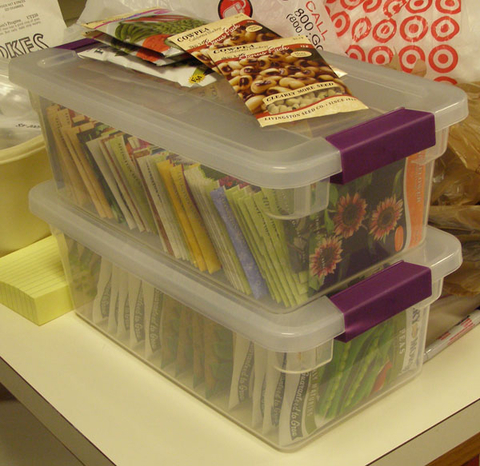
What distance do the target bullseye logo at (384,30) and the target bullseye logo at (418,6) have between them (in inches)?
1.0

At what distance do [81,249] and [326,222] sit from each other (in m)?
0.37

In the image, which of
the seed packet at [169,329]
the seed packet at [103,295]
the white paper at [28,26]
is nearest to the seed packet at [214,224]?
the seed packet at [169,329]

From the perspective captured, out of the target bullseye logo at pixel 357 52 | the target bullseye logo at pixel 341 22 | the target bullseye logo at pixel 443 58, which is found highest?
the target bullseye logo at pixel 341 22

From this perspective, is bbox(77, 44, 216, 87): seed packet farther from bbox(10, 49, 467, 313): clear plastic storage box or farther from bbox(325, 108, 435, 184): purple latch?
bbox(325, 108, 435, 184): purple latch

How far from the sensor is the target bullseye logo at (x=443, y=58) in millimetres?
864

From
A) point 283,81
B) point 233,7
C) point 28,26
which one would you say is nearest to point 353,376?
point 283,81

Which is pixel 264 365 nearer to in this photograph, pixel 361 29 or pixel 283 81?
pixel 283 81

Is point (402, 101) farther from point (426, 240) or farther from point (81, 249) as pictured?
point (81, 249)

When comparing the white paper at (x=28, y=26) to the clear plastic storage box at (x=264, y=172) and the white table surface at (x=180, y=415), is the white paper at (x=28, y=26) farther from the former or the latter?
the white table surface at (x=180, y=415)

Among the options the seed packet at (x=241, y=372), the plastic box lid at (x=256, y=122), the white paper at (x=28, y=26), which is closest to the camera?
the plastic box lid at (x=256, y=122)

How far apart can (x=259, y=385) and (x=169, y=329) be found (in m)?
0.14

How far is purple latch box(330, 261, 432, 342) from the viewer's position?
2.17 feet

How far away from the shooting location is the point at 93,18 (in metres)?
1.05

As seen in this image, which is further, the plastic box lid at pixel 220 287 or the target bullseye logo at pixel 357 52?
the target bullseye logo at pixel 357 52
